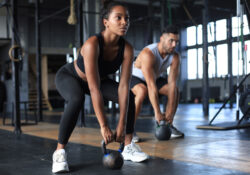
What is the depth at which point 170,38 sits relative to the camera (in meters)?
2.60

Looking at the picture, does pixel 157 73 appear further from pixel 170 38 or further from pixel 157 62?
pixel 170 38

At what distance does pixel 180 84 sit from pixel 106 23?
12.7 metres

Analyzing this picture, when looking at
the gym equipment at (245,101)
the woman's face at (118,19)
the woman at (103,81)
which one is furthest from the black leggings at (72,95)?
the gym equipment at (245,101)

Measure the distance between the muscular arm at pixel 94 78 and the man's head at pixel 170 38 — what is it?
1.07 m

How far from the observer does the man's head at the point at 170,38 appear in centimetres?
258

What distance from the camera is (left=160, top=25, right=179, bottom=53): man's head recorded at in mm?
2580

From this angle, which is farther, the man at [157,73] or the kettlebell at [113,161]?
the man at [157,73]

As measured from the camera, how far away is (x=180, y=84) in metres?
14.2

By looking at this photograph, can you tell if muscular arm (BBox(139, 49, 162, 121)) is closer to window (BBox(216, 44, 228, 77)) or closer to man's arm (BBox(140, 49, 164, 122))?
man's arm (BBox(140, 49, 164, 122))

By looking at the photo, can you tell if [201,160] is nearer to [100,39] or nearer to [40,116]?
[100,39]

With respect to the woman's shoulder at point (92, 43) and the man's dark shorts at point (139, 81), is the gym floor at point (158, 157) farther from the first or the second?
the woman's shoulder at point (92, 43)

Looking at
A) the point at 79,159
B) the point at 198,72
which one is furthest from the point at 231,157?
the point at 198,72

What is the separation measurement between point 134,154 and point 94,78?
57cm

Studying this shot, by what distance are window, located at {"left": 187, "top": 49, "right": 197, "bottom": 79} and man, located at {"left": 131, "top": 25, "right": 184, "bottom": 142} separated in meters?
11.2
